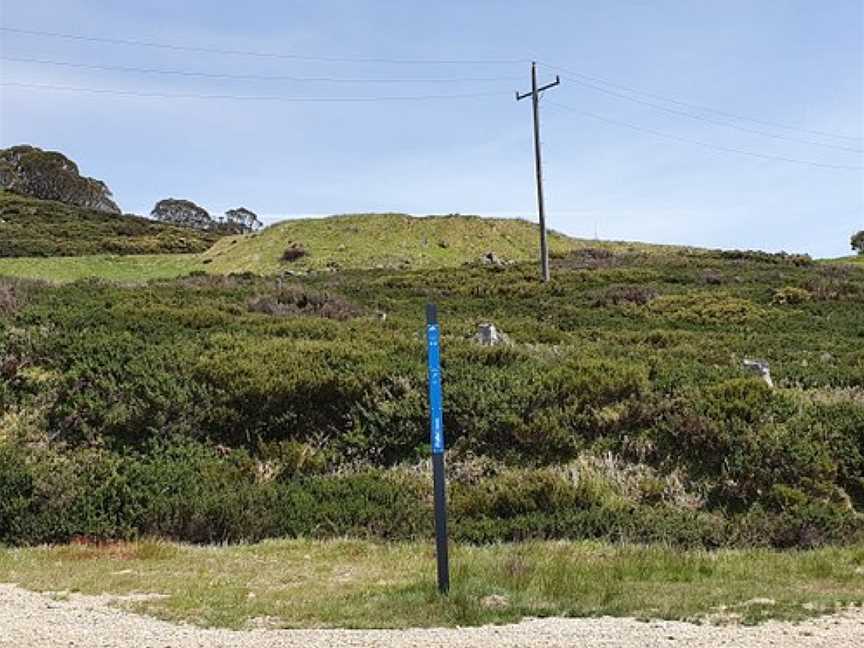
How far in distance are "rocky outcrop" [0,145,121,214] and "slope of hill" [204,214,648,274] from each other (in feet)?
243

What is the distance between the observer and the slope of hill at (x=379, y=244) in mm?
51125

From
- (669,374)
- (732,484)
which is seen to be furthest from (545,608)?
(669,374)

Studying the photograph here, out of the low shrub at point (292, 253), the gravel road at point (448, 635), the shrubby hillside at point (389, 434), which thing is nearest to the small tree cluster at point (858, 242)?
the low shrub at point (292, 253)

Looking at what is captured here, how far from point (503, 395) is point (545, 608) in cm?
739

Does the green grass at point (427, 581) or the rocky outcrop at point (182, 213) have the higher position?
the rocky outcrop at point (182, 213)

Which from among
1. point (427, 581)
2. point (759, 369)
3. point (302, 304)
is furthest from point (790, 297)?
point (427, 581)

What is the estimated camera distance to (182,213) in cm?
14275

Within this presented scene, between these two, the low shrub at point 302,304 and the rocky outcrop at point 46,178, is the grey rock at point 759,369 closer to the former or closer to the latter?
the low shrub at point 302,304

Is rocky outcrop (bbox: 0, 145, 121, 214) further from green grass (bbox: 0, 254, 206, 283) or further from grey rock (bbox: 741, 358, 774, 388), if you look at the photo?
grey rock (bbox: 741, 358, 774, 388)

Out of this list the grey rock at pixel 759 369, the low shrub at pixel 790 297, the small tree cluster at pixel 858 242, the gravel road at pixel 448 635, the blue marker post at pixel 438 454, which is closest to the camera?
the gravel road at pixel 448 635

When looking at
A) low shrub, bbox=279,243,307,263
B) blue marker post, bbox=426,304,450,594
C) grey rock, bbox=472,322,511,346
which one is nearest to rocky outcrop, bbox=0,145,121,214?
low shrub, bbox=279,243,307,263

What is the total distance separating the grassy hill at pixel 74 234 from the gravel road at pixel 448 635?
5879 cm

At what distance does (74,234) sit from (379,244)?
141ft

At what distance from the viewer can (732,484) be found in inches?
499
